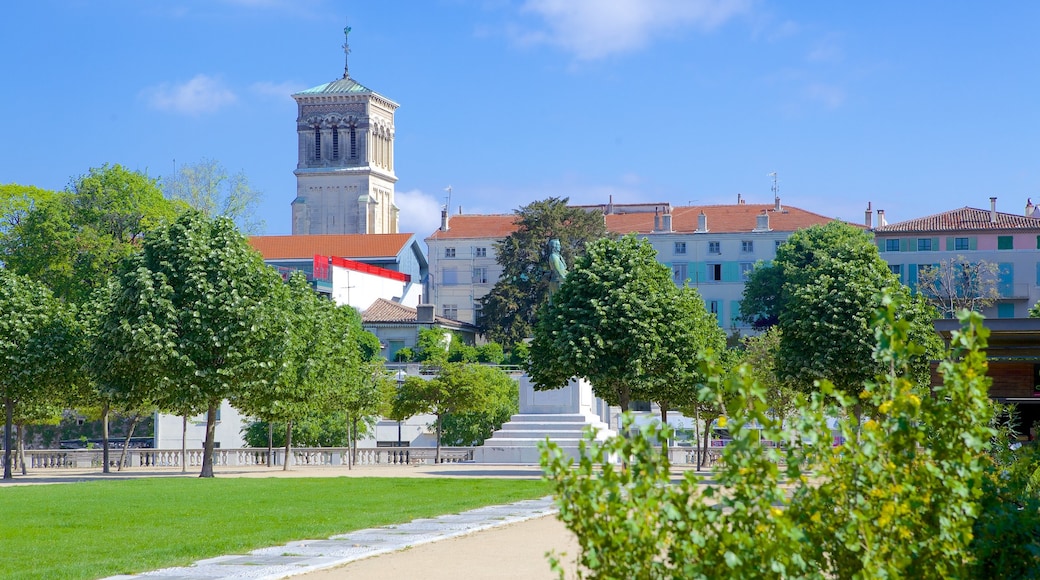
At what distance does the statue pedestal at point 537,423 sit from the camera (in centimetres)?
4934

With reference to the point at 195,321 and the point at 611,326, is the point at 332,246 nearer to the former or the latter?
the point at 611,326

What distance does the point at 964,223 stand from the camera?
101 m

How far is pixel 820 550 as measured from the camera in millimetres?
6566

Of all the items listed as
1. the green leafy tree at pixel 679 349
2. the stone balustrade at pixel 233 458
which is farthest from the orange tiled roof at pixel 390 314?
the green leafy tree at pixel 679 349

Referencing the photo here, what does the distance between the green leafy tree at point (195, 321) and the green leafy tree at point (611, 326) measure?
346 inches

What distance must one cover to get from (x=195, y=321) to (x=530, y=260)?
213 ft

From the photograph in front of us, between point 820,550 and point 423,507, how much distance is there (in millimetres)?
18003

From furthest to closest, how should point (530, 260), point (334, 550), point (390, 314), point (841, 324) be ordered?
point (390, 314) → point (530, 260) → point (841, 324) → point (334, 550)

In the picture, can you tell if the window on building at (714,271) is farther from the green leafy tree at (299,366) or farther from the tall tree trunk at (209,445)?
the tall tree trunk at (209,445)

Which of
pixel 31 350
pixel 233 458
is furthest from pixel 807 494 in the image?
pixel 233 458

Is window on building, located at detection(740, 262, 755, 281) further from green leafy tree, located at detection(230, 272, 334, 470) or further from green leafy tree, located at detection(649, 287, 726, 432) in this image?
green leafy tree, located at detection(649, 287, 726, 432)

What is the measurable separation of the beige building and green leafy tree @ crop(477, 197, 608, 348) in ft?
168

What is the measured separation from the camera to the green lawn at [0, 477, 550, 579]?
15.8 m

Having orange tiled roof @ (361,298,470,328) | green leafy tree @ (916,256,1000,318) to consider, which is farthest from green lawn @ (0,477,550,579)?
orange tiled roof @ (361,298,470,328)
